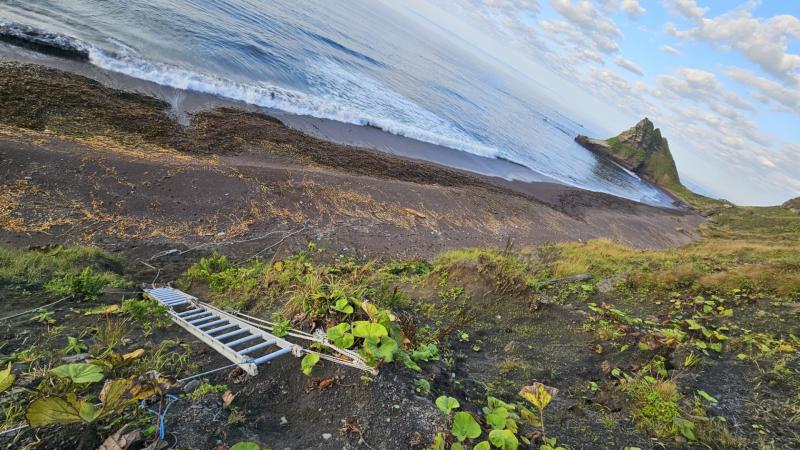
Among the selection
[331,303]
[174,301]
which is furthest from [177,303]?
[331,303]

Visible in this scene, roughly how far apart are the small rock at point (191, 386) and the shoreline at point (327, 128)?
39.1ft

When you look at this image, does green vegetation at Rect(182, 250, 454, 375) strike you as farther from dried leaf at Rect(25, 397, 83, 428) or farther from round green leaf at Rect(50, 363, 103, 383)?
dried leaf at Rect(25, 397, 83, 428)

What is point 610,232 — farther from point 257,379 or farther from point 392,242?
point 257,379

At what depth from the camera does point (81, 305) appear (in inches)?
156

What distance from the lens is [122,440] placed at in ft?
6.40

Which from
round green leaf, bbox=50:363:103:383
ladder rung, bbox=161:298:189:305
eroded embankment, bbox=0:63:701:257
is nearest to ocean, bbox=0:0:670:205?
eroded embankment, bbox=0:63:701:257

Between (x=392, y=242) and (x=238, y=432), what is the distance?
8101 millimetres

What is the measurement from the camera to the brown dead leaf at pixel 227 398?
102 inches

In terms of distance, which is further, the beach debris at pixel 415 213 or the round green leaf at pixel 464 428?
the beach debris at pixel 415 213

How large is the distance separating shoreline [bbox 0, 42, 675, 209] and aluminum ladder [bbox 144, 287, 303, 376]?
32.6 feet

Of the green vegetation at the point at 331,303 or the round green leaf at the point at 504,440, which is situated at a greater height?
the round green leaf at the point at 504,440

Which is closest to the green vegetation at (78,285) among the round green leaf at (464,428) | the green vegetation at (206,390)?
the green vegetation at (206,390)

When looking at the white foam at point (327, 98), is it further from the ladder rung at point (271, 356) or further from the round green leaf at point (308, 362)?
the round green leaf at point (308, 362)

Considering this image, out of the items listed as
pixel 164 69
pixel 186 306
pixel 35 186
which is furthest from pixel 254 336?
pixel 164 69
